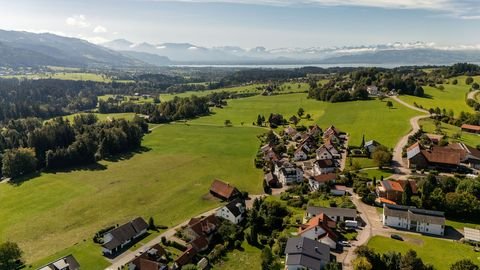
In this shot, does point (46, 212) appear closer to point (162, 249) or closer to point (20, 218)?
point (20, 218)

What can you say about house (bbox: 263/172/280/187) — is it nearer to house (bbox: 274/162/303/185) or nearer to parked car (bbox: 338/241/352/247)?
house (bbox: 274/162/303/185)

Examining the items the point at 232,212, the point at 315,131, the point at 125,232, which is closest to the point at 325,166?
the point at 232,212

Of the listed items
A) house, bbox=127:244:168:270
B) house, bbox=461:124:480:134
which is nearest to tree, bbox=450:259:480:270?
house, bbox=127:244:168:270

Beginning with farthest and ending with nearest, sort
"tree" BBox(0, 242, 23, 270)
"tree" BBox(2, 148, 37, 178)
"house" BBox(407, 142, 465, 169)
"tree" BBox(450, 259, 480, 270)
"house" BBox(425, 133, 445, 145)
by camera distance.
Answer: "house" BBox(425, 133, 445, 145), "tree" BBox(2, 148, 37, 178), "house" BBox(407, 142, 465, 169), "tree" BBox(0, 242, 23, 270), "tree" BBox(450, 259, 480, 270)

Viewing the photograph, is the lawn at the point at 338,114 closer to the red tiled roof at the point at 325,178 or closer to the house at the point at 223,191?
the red tiled roof at the point at 325,178

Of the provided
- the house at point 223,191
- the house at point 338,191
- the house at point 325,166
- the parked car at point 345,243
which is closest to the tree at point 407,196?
the house at point 338,191

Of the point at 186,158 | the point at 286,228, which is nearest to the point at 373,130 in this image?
the point at 186,158

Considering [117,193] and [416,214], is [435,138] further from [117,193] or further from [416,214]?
[117,193]
